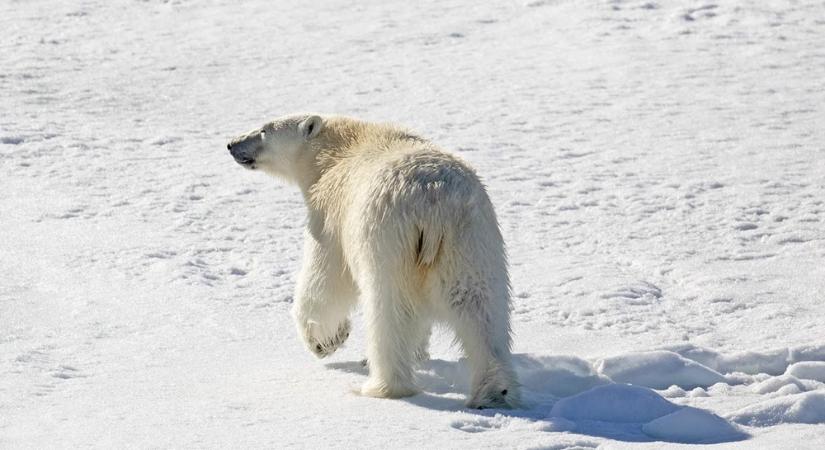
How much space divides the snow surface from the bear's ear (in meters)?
1.14

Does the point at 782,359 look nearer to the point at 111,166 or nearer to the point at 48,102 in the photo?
the point at 111,166

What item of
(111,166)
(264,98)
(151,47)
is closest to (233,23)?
(151,47)

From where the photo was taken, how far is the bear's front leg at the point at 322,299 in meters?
6.05

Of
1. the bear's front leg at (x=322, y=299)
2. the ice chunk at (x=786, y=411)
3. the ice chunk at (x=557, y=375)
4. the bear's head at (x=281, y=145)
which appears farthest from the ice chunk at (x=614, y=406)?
the bear's head at (x=281, y=145)

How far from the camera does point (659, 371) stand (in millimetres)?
5797

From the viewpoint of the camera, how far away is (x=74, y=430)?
506 cm

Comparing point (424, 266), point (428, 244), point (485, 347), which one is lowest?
point (485, 347)

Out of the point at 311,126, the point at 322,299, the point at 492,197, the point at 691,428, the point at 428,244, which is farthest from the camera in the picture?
the point at 492,197

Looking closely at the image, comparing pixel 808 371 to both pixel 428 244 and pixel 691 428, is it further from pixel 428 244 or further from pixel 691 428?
pixel 428 244

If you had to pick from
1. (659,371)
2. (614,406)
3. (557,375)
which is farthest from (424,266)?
(659,371)

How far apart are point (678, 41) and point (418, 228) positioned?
9.41m

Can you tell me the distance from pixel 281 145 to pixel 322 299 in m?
1.04

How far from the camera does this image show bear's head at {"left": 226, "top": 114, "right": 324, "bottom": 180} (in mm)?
6648

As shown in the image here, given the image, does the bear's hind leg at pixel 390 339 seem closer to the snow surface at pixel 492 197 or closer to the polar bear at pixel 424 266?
the polar bear at pixel 424 266
